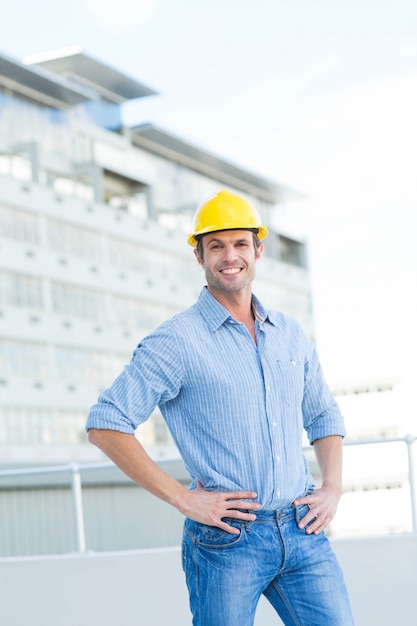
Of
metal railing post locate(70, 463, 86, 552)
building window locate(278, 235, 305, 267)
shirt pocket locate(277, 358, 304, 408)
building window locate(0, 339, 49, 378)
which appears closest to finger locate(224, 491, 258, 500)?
shirt pocket locate(277, 358, 304, 408)

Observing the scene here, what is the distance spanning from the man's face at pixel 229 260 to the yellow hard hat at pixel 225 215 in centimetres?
3

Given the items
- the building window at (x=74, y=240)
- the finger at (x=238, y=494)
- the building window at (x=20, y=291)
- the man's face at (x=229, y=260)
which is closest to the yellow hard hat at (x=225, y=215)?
the man's face at (x=229, y=260)

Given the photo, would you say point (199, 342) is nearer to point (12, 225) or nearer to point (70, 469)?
point (70, 469)

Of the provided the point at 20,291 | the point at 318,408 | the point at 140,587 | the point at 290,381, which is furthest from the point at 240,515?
the point at 20,291

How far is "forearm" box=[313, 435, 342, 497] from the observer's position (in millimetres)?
3558

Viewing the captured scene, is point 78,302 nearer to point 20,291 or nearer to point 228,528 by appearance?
point 20,291

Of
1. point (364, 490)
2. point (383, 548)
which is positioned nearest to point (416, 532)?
point (383, 548)

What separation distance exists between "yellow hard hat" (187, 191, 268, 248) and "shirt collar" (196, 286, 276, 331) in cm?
20

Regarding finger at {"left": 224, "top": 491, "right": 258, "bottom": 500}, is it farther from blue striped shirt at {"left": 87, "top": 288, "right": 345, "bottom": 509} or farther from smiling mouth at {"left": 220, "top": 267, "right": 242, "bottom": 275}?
smiling mouth at {"left": 220, "top": 267, "right": 242, "bottom": 275}

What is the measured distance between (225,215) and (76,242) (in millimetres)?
68537

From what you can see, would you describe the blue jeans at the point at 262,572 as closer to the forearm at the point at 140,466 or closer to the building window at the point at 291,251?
the forearm at the point at 140,466

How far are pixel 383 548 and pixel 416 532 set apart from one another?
0.23 meters

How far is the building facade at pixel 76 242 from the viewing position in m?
65.4

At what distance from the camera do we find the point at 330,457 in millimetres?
3623
